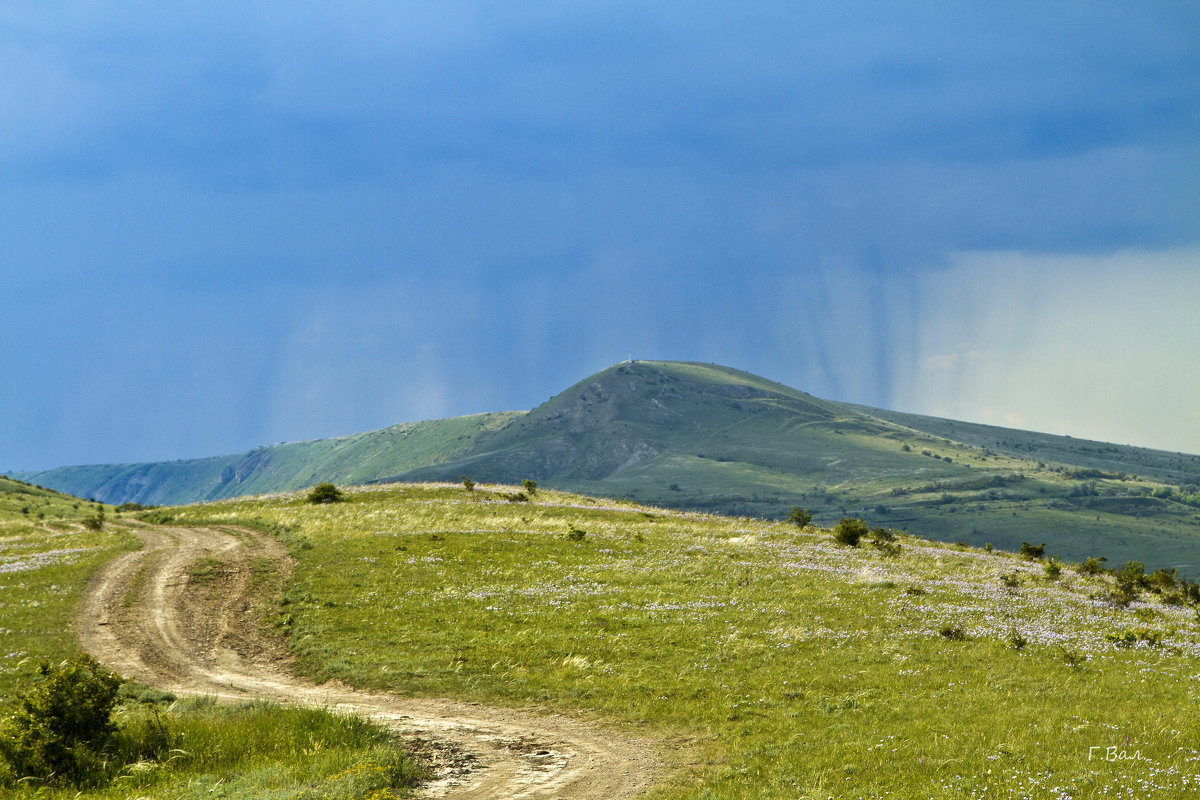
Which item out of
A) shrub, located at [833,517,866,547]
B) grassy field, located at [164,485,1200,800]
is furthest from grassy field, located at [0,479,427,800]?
shrub, located at [833,517,866,547]

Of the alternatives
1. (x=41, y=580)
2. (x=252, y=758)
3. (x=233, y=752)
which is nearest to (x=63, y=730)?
(x=233, y=752)

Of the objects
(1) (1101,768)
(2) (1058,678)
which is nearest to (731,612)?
(2) (1058,678)

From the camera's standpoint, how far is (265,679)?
2278 centimetres

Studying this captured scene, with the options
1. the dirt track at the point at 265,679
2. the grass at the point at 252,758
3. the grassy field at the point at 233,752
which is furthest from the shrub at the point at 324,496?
the grass at the point at 252,758

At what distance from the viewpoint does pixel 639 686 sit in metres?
20.9

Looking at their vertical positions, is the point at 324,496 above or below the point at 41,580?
above

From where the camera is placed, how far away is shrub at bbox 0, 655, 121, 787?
13.9m

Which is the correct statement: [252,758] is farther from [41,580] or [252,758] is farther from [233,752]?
[41,580]

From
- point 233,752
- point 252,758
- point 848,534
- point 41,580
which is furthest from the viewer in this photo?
point 848,534

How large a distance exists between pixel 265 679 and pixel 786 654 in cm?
1642

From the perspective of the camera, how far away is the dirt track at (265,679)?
1483 cm

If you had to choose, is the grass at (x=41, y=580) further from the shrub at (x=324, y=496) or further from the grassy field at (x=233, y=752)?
the shrub at (x=324, y=496)

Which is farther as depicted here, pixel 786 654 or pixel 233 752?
pixel 786 654

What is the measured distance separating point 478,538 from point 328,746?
29.8m
